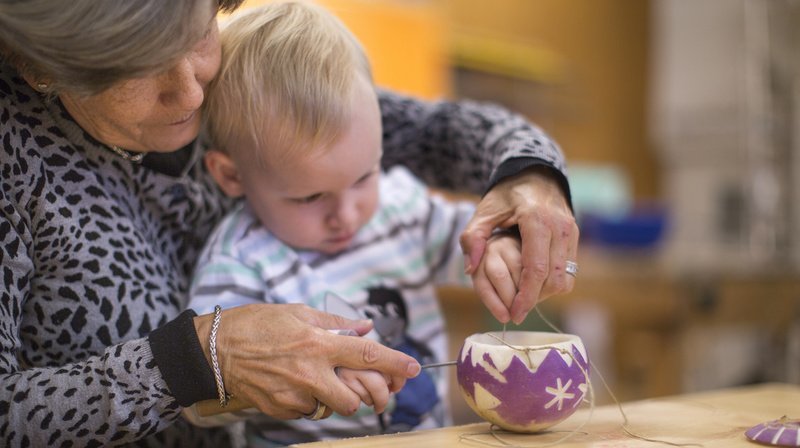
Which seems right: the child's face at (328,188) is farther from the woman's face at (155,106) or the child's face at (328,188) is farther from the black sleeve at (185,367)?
the black sleeve at (185,367)

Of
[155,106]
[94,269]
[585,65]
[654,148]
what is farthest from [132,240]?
[654,148]

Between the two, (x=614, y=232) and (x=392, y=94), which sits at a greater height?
(x=392, y=94)

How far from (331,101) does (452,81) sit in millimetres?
3783

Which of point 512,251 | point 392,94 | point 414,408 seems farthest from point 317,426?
point 392,94

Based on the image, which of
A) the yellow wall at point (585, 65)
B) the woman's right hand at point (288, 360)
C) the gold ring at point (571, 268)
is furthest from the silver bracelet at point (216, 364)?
the yellow wall at point (585, 65)

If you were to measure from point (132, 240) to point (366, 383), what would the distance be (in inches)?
15.0

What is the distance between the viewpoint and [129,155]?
3.43 ft

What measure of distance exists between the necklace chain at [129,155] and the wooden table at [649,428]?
1.50 feet

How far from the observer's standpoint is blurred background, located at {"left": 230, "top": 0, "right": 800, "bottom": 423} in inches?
102

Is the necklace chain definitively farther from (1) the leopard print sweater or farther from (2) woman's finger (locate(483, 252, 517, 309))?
(2) woman's finger (locate(483, 252, 517, 309))

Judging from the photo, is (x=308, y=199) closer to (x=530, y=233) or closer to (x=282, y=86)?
(x=282, y=86)

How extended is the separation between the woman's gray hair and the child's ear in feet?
0.96

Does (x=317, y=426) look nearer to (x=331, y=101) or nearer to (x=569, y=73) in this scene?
(x=331, y=101)

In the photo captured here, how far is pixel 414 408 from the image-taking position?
111 centimetres
